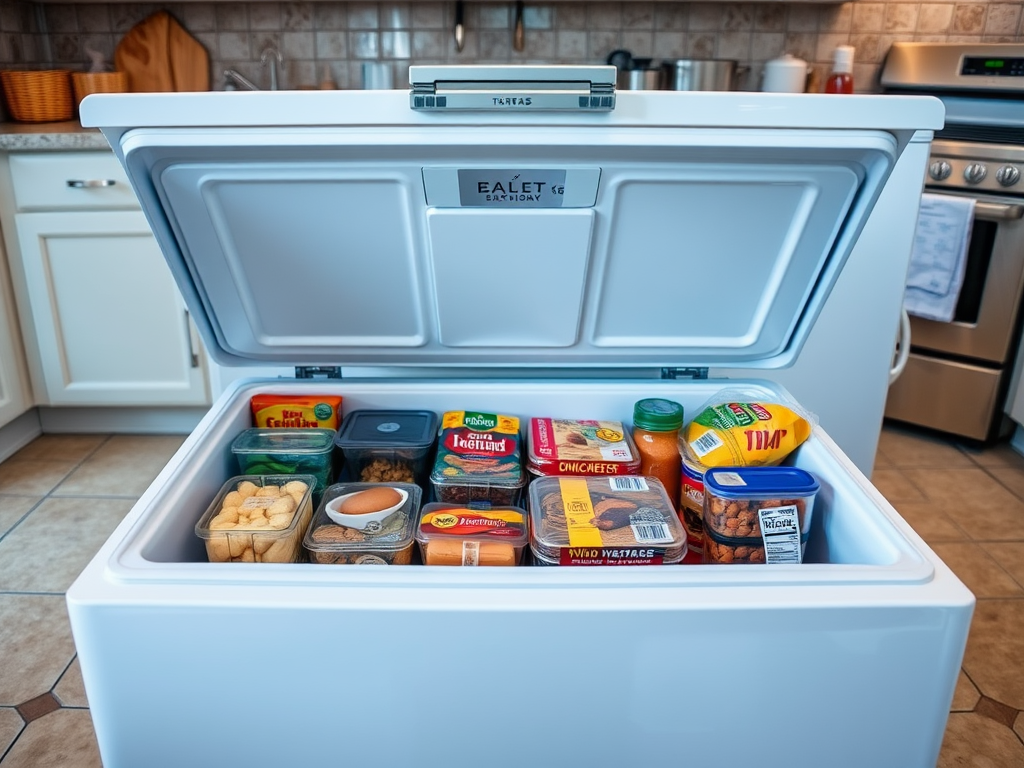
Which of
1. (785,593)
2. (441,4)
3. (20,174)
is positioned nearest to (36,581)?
(20,174)

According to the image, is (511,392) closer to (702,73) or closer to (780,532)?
(780,532)

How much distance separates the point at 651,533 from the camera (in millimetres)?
934

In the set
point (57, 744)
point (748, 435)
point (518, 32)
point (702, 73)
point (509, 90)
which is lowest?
point (57, 744)

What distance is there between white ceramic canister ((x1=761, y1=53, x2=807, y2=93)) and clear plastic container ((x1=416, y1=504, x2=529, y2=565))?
76.4 inches

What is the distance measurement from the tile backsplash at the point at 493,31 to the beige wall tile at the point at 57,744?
1.93m

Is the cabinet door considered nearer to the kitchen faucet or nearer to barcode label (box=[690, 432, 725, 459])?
the kitchen faucet

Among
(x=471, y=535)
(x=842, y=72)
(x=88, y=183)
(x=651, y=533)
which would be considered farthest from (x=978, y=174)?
(x=88, y=183)

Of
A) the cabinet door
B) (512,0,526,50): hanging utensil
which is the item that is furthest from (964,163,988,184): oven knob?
the cabinet door

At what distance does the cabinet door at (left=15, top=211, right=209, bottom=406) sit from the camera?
218cm

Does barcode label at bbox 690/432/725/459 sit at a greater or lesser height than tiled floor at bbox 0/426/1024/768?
greater

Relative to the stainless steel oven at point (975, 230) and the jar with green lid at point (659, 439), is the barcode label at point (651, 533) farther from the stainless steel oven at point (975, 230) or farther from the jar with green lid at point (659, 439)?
the stainless steel oven at point (975, 230)

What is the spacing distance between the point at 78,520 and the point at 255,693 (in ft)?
4.99

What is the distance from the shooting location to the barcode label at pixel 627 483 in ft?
3.45

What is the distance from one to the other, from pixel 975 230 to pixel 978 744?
4.83 ft
